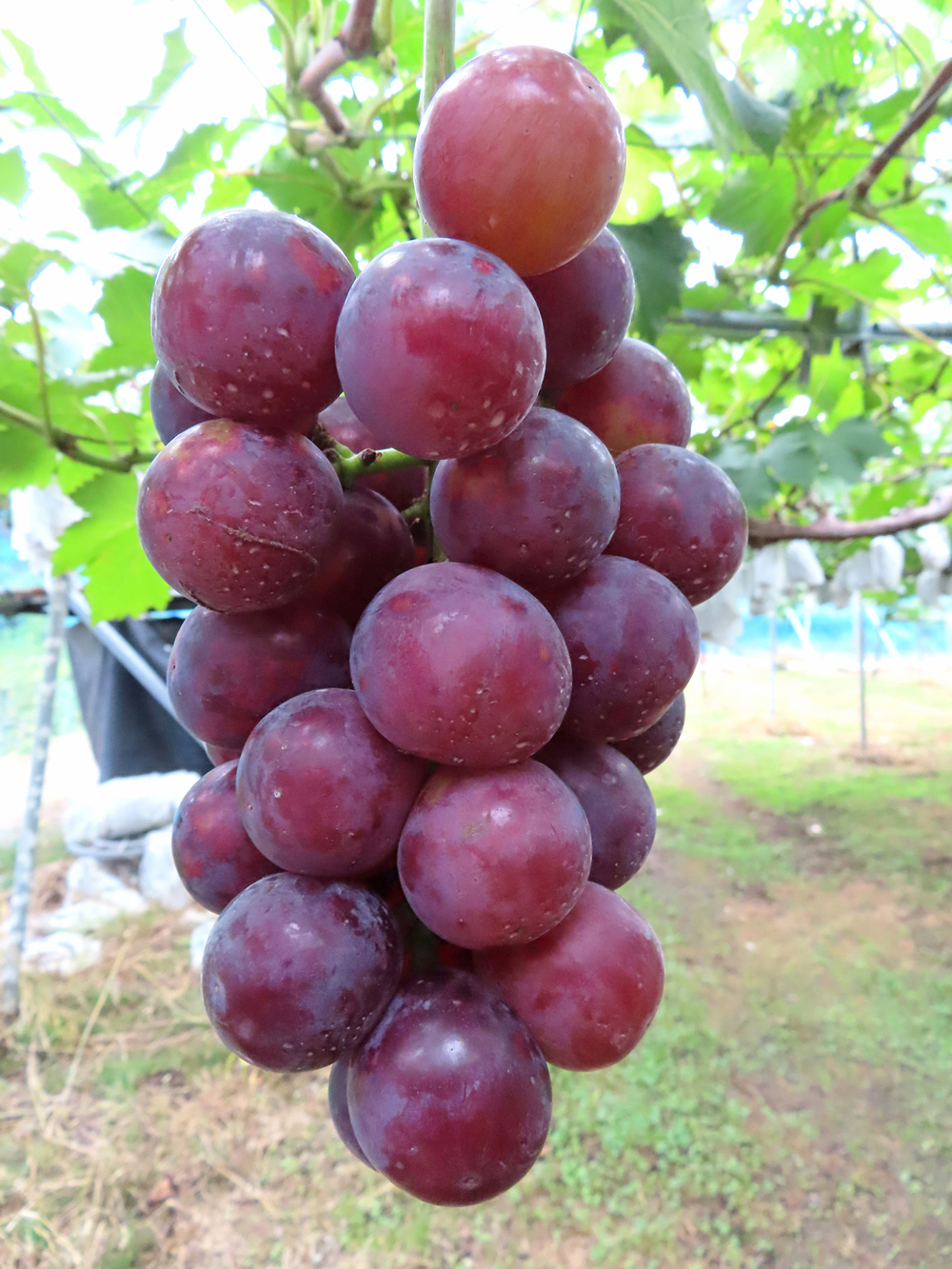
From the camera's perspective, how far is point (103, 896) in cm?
324

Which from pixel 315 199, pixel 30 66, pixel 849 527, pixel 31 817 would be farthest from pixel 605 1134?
pixel 30 66

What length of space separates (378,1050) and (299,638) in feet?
0.80

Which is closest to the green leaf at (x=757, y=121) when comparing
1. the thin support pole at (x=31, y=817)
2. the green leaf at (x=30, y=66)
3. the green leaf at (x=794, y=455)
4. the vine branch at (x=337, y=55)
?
the vine branch at (x=337, y=55)

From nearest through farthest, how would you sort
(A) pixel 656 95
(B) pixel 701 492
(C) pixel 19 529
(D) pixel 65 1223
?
(B) pixel 701 492 → (A) pixel 656 95 → (D) pixel 65 1223 → (C) pixel 19 529

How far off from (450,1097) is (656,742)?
0.29 metres

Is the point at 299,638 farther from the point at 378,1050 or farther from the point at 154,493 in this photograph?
the point at 378,1050

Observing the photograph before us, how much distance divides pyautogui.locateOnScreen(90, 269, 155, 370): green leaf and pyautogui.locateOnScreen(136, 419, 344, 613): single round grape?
1.68 ft

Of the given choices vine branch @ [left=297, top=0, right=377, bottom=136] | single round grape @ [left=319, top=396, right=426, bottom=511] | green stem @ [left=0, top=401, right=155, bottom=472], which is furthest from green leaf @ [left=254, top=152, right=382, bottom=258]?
single round grape @ [left=319, top=396, right=426, bottom=511]

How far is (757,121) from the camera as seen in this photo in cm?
83

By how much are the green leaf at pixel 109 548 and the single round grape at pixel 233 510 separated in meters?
0.62

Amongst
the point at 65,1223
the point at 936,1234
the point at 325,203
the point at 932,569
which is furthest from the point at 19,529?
the point at 932,569

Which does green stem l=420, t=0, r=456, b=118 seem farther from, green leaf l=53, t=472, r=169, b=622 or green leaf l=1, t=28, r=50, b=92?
green leaf l=1, t=28, r=50, b=92

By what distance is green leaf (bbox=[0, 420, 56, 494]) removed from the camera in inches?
40.0

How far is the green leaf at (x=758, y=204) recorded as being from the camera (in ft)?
3.91
